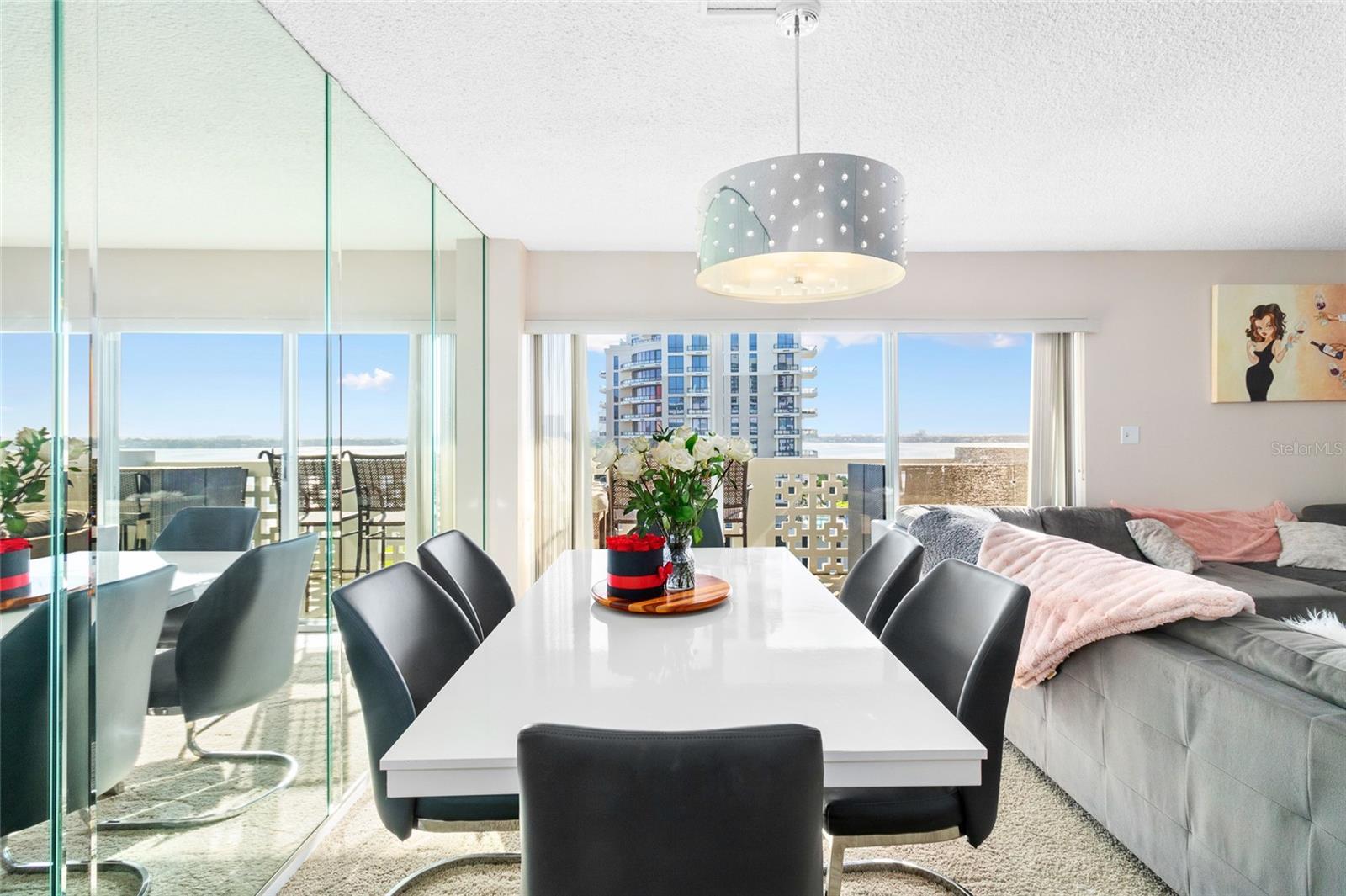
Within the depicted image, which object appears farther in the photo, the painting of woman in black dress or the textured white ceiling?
the painting of woman in black dress

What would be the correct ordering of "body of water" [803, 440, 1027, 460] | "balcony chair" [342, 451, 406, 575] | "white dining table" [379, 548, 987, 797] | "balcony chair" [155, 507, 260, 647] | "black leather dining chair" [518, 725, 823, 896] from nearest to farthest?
"black leather dining chair" [518, 725, 823, 896] < "white dining table" [379, 548, 987, 797] < "balcony chair" [155, 507, 260, 647] < "balcony chair" [342, 451, 406, 575] < "body of water" [803, 440, 1027, 460]

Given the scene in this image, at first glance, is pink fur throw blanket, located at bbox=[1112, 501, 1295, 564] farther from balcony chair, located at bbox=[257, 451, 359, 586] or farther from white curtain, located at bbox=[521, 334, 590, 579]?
balcony chair, located at bbox=[257, 451, 359, 586]

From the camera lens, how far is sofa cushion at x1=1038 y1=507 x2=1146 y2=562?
4.03m

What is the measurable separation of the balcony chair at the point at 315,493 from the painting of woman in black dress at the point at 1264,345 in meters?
5.23

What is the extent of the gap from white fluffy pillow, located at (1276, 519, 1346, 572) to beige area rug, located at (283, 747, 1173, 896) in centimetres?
284

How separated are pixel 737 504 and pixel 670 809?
3923 millimetres

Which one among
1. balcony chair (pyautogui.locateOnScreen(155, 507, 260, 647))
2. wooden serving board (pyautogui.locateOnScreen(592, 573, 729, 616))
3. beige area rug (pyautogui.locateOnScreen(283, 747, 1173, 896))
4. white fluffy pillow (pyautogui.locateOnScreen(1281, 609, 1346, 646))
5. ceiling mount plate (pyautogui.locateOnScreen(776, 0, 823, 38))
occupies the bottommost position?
beige area rug (pyautogui.locateOnScreen(283, 747, 1173, 896))

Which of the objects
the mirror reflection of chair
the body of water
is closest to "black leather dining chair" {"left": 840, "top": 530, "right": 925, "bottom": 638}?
the mirror reflection of chair

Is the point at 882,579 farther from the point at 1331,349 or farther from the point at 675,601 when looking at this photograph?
the point at 1331,349

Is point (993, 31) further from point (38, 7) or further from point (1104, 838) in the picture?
point (1104, 838)

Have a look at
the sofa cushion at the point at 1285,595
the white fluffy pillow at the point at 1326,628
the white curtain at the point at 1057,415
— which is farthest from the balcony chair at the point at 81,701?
the white curtain at the point at 1057,415

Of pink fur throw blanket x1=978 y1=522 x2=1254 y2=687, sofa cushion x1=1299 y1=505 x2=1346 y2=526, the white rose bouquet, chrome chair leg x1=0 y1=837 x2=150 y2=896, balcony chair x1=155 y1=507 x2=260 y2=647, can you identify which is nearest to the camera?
chrome chair leg x1=0 y1=837 x2=150 y2=896

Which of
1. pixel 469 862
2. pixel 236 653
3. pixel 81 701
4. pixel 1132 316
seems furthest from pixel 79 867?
pixel 1132 316

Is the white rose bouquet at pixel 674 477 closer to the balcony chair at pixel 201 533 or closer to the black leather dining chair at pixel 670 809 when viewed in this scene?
the balcony chair at pixel 201 533
